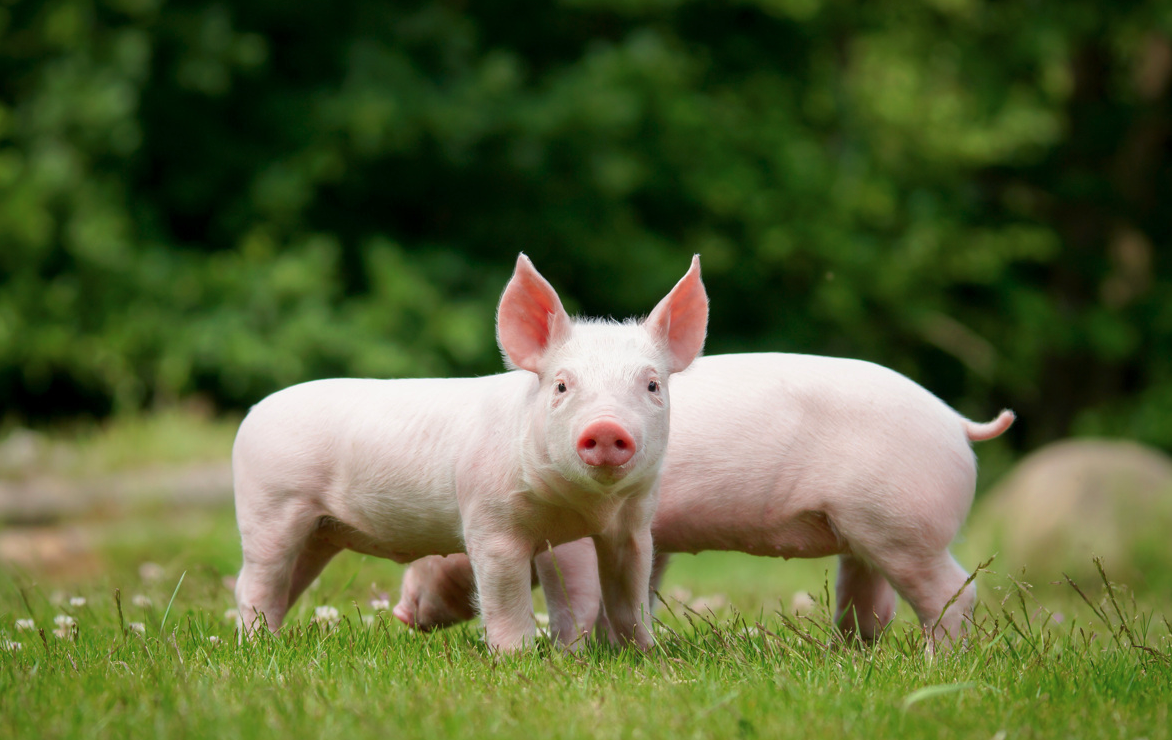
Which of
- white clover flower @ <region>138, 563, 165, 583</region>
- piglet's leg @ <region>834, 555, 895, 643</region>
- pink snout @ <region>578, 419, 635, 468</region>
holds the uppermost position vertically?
pink snout @ <region>578, 419, 635, 468</region>

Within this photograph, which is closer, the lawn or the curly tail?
the lawn

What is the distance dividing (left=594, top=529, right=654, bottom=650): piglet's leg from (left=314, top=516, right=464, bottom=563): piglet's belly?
1.61 feet

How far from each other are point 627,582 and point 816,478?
0.70 m

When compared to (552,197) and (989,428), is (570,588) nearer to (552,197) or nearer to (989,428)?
(989,428)

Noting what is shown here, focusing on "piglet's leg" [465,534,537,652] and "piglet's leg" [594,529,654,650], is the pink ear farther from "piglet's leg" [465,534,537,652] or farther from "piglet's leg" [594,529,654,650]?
"piglet's leg" [465,534,537,652]

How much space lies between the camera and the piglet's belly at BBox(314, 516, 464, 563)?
12.4 feet

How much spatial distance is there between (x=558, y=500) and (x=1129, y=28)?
1424 centimetres

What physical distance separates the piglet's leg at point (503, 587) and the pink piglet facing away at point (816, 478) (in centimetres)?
18

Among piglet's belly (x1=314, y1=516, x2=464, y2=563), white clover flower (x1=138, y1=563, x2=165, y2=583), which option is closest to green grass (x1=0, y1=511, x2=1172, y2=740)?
piglet's belly (x1=314, y1=516, x2=464, y2=563)

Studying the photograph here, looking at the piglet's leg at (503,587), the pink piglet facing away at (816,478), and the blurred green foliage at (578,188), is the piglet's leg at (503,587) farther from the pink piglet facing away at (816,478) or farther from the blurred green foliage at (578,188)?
the blurred green foliage at (578,188)

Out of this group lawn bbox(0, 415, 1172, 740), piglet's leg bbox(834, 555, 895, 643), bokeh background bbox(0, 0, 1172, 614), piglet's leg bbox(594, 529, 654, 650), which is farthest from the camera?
bokeh background bbox(0, 0, 1172, 614)

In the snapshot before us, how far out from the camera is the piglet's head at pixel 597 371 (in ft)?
9.98

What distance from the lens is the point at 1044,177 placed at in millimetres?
15266

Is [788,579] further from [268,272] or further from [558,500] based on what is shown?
[268,272]
